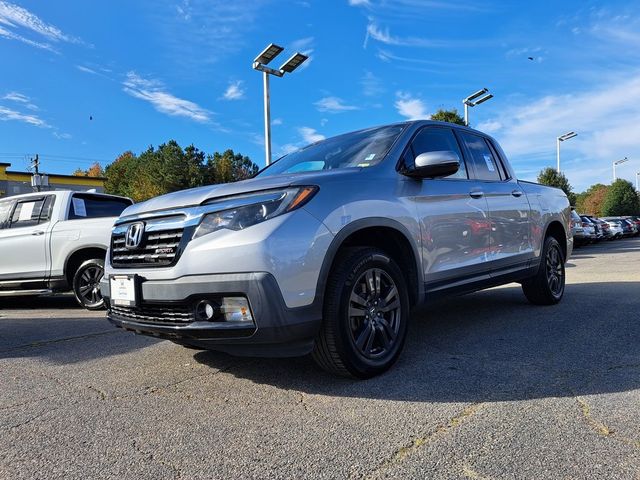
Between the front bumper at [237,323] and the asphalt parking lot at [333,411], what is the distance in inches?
13.7

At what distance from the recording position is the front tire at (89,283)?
22.2ft

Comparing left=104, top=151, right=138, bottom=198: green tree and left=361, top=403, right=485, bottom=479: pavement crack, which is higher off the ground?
left=104, top=151, right=138, bottom=198: green tree

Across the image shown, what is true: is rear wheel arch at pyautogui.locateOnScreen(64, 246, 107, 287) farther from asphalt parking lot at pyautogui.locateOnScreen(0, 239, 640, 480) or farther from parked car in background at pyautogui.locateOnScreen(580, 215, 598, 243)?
parked car in background at pyautogui.locateOnScreen(580, 215, 598, 243)

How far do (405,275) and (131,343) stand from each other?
2605mm

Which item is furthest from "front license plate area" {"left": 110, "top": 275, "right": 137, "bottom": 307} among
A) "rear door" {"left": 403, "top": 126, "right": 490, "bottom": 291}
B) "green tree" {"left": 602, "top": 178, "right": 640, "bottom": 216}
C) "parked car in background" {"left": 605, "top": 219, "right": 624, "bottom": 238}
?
"green tree" {"left": 602, "top": 178, "right": 640, "bottom": 216}

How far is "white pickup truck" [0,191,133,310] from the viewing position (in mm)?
6793

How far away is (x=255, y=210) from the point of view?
110 inches

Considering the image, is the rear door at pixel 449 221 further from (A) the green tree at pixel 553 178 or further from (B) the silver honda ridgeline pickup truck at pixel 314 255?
(A) the green tree at pixel 553 178

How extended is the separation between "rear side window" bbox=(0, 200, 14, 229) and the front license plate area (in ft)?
17.2

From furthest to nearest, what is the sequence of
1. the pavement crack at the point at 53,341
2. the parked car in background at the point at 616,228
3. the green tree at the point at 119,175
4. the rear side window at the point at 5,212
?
the green tree at the point at 119,175 < the parked car in background at the point at 616,228 < the rear side window at the point at 5,212 < the pavement crack at the point at 53,341

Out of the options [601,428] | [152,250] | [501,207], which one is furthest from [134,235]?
[501,207]

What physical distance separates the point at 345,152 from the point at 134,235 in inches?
70.0

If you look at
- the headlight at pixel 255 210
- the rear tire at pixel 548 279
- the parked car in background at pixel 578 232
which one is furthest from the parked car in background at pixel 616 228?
the headlight at pixel 255 210

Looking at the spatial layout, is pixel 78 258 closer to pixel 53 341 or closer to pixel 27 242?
pixel 27 242
